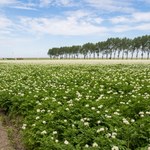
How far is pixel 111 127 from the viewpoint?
8.97 meters

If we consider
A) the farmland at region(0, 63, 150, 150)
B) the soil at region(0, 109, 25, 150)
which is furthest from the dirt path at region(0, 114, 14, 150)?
the farmland at region(0, 63, 150, 150)

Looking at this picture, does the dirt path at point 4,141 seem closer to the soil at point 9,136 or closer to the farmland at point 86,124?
the soil at point 9,136

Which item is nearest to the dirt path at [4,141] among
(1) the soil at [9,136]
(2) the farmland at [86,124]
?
(1) the soil at [9,136]

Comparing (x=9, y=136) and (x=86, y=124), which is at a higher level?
(x=86, y=124)

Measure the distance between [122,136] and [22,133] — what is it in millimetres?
3766

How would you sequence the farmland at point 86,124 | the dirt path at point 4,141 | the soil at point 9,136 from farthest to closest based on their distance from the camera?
the soil at point 9,136, the dirt path at point 4,141, the farmland at point 86,124

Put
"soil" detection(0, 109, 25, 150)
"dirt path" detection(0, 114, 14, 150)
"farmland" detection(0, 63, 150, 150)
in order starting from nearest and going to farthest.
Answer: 1. "farmland" detection(0, 63, 150, 150)
2. "dirt path" detection(0, 114, 14, 150)
3. "soil" detection(0, 109, 25, 150)

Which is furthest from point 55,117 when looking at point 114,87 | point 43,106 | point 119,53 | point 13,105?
point 119,53

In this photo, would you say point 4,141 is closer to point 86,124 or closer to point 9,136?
point 9,136

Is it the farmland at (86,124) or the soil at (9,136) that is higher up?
the farmland at (86,124)

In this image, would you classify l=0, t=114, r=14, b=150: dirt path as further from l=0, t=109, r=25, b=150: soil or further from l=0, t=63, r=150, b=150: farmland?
l=0, t=63, r=150, b=150: farmland

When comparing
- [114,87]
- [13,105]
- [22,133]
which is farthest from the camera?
[114,87]

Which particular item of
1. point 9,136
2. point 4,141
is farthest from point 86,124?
point 9,136

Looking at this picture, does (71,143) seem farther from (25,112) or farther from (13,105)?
(13,105)
